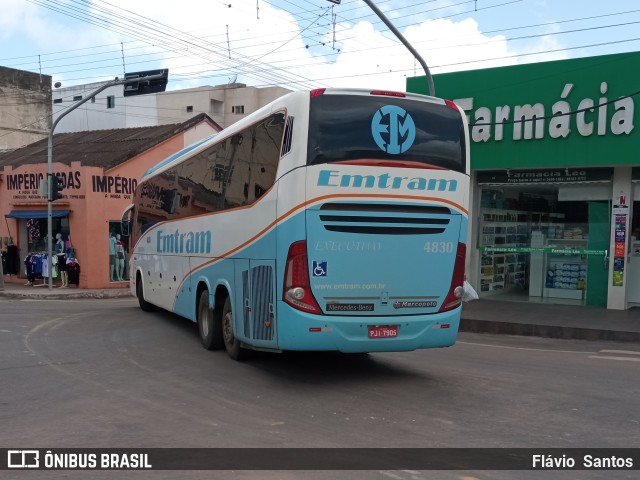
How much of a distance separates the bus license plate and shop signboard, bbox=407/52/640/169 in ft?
34.0

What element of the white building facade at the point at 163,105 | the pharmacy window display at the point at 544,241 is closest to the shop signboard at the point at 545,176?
the pharmacy window display at the point at 544,241

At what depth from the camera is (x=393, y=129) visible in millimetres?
7895

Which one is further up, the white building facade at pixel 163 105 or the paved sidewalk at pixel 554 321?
the white building facade at pixel 163 105

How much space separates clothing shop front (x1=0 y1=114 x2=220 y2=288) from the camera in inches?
1008

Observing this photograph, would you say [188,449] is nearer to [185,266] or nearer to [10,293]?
[185,266]

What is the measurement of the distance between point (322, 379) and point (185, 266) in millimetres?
4640

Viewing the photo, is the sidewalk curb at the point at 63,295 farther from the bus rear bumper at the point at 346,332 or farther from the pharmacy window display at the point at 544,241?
the bus rear bumper at the point at 346,332

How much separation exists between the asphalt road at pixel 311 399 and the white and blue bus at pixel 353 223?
73cm

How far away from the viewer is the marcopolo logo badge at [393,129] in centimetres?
784

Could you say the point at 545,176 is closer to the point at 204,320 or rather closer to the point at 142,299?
the point at 204,320

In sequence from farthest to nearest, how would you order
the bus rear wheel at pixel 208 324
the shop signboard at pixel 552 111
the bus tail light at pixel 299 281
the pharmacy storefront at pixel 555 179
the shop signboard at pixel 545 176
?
the shop signboard at pixel 545 176 → the pharmacy storefront at pixel 555 179 → the shop signboard at pixel 552 111 → the bus rear wheel at pixel 208 324 → the bus tail light at pixel 299 281

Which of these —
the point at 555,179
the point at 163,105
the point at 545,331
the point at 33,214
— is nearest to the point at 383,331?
the point at 545,331

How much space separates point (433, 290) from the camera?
8.18 meters

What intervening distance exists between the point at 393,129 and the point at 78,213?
2087 centimetres
